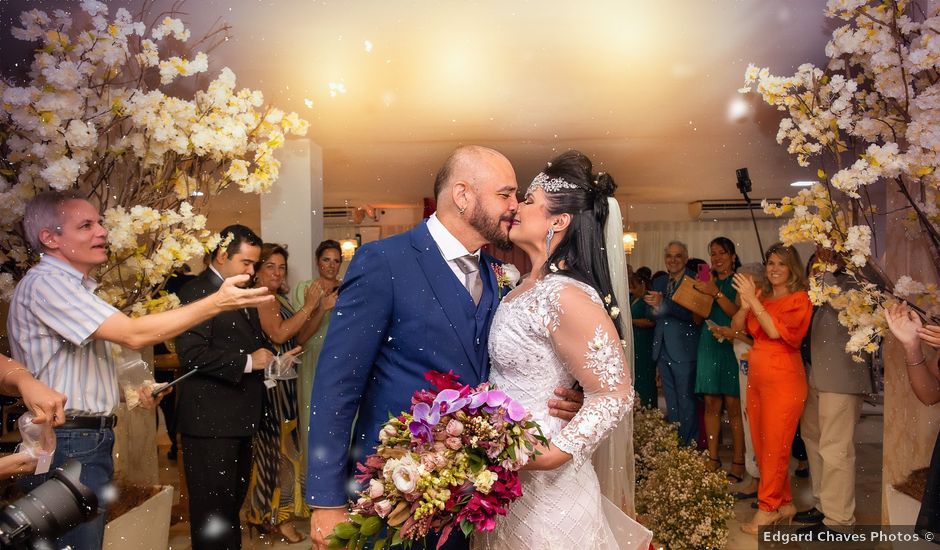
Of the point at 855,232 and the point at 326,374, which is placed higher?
the point at 855,232

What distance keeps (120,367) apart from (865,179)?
260 cm

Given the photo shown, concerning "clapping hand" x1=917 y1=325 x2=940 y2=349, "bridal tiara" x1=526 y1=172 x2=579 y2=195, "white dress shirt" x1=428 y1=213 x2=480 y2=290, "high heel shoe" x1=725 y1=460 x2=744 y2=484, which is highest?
"bridal tiara" x1=526 y1=172 x2=579 y2=195

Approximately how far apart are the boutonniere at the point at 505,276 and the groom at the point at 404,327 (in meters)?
0.22

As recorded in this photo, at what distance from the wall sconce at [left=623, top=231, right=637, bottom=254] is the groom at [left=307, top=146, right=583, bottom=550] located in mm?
2595

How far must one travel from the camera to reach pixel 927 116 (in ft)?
7.11

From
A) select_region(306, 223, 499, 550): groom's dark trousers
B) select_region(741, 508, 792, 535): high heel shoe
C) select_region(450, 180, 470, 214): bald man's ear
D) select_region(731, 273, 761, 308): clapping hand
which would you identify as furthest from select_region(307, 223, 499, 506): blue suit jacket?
select_region(741, 508, 792, 535): high heel shoe

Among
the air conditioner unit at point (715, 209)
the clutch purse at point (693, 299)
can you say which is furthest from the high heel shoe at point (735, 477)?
the air conditioner unit at point (715, 209)

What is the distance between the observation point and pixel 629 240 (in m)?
4.32

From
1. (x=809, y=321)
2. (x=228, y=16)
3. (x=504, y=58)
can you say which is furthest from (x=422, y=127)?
(x=809, y=321)

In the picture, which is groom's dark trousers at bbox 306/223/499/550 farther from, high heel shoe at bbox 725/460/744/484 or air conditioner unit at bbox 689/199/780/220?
air conditioner unit at bbox 689/199/780/220

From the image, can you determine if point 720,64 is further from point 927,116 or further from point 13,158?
point 13,158

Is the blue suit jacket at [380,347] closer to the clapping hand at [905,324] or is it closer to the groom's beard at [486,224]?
the groom's beard at [486,224]

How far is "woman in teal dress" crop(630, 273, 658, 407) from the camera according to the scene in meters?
4.46

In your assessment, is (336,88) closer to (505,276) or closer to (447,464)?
(505,276)
